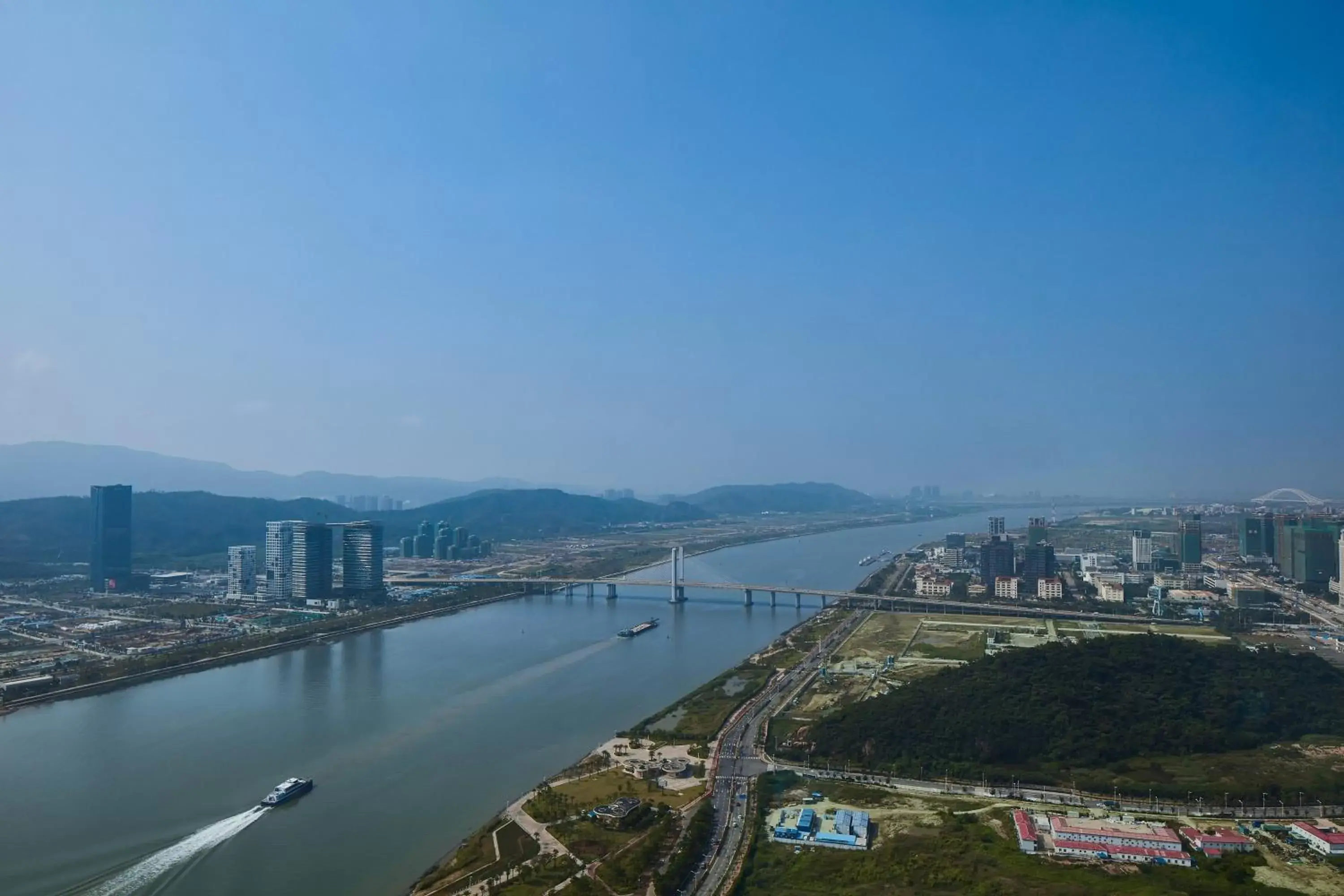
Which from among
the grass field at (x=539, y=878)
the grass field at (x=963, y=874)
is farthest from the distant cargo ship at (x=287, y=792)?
the grass field at (x=963, y=874)

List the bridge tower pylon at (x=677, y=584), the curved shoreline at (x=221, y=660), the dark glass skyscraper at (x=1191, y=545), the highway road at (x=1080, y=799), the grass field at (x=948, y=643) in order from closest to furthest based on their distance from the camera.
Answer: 1. the highway road at (x=1080, y=799)
2. the curved shoreline at (x=221, y=660)
3. the grass field at (x=948, y=643)
4. the bridge tower pylon at (x=677, y=584)
5. the dark glass skyscraper at (x=1191, y=545)

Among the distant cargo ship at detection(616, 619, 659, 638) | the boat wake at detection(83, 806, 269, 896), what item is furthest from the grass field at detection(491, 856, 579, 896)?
the distant cargo ship at detection(616, 619, 659, 638)

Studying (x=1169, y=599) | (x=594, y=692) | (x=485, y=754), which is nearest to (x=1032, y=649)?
(x=594, y=692)

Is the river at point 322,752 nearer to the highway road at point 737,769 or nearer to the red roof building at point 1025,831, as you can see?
the highway road at point 737,769

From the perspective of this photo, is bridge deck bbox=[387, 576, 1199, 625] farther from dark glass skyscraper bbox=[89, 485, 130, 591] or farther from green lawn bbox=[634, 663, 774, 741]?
green lawn bbox=[634, 663, 774, 741]

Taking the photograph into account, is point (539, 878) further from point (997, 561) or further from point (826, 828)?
point (997, 561)

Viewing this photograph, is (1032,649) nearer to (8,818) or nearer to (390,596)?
(8,818)
